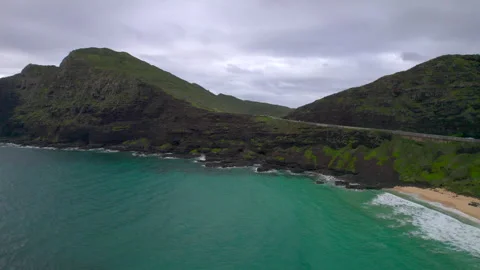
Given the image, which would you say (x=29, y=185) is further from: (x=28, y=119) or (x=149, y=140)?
(x=28, y=119)

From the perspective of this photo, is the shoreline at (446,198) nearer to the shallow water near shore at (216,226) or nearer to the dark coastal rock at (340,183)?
the shallow water near shore at (216,226)

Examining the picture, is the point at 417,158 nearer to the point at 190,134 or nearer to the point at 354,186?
the point at 354,186

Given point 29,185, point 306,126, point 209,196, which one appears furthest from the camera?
point 306,126

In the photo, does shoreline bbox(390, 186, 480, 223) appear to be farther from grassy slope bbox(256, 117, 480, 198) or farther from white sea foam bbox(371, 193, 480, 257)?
white sea foam bbox(371, 193, 480, 257)

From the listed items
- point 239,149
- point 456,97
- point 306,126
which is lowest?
point 239,149

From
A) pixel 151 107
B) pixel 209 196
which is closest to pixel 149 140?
pixel 151 107

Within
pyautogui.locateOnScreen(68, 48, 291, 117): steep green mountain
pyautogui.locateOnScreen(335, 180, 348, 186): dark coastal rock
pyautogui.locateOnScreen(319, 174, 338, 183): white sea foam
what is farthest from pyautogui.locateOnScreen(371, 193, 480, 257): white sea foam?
pyautogui.locateOnScreen(68, 48, 291, 117): steep green mountain

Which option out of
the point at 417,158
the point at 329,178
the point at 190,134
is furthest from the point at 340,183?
the point at 190,134
